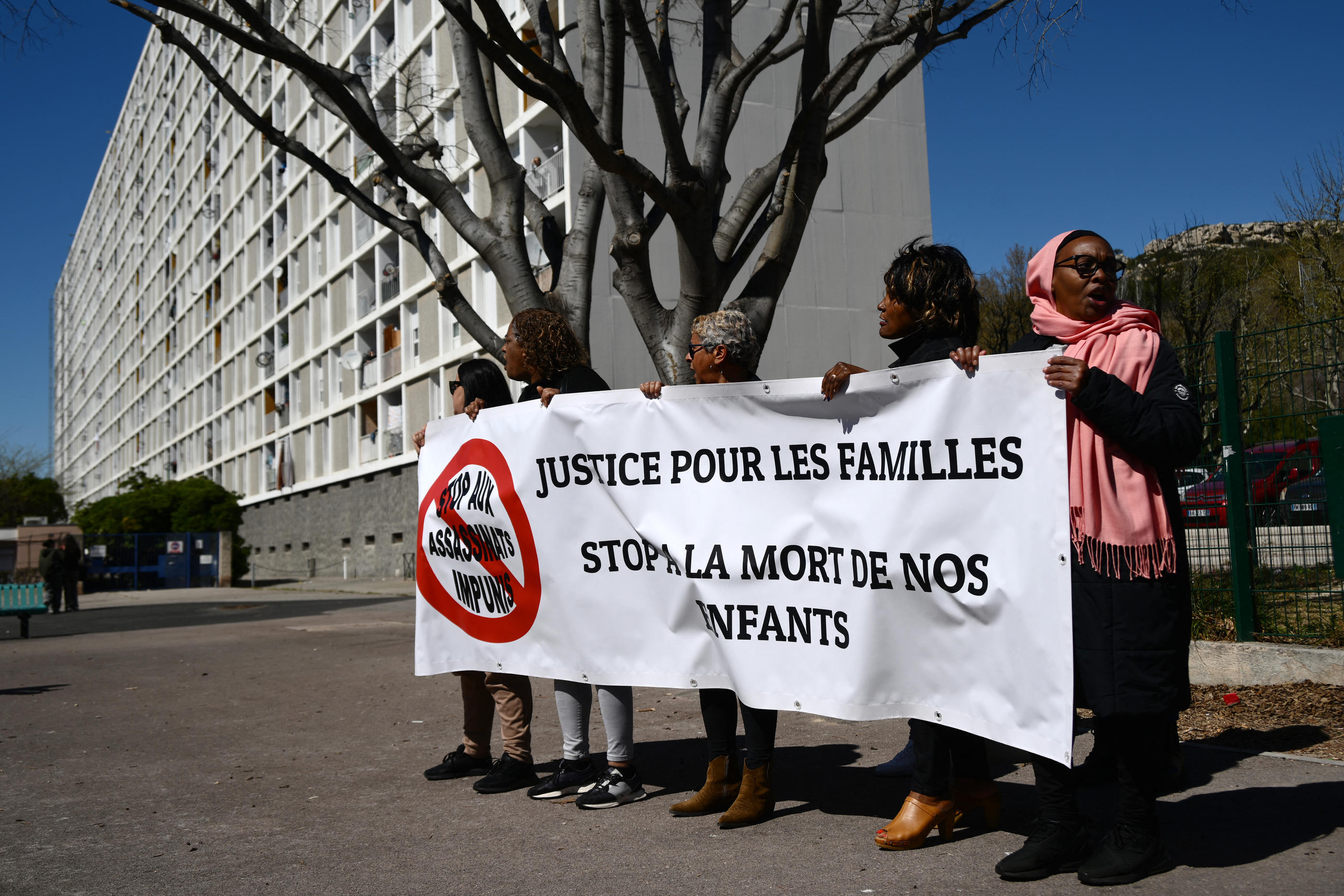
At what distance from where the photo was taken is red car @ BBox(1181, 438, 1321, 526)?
642cm

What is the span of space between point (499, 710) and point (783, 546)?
1737 millimetres

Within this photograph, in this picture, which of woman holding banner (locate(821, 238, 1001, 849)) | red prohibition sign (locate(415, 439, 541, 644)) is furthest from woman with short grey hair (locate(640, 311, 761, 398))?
red prohibition sign (locate(415, 439, 541, 644))

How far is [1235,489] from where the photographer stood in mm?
6621

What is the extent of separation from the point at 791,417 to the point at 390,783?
266 cm

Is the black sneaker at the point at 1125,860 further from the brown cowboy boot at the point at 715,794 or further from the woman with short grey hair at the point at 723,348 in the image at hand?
the woman with short grey hair at the point at 723,348

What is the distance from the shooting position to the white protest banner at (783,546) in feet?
11.5

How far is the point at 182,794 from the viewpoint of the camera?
4.99 meters

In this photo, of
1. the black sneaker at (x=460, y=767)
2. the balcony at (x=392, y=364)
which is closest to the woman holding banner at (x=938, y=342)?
the black sneaker at (x=460, y=767)

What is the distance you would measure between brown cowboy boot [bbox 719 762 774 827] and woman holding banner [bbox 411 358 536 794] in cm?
119

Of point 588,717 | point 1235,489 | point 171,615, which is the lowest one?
point 171,615

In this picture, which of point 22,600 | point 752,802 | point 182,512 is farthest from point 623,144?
point 182,512

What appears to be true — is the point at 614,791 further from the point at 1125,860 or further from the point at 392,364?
the point at 392,364

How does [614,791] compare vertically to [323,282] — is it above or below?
below

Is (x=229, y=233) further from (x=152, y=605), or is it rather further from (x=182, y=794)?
(x=182, y=794)
